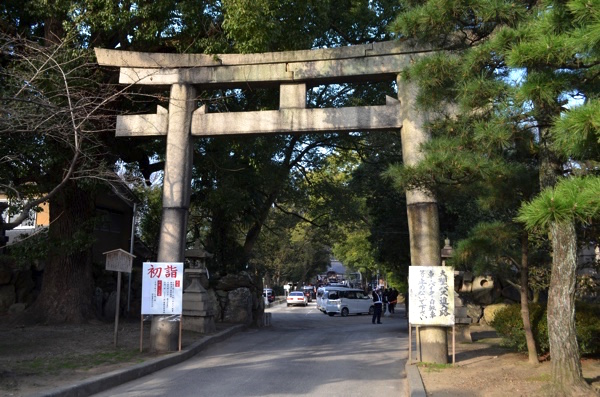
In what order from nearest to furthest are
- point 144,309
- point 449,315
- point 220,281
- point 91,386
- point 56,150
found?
point 91,386 → point 449,315 → point 144,309 → point 56,150 → point 220,281

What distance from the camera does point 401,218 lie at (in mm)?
22219

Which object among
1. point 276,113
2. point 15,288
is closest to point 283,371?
point 276,113

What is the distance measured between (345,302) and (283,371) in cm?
2760

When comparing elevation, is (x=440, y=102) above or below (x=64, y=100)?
below

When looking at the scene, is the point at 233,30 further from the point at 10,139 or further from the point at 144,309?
the point at 144,309

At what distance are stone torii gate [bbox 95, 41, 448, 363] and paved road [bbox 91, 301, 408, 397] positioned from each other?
132 cm

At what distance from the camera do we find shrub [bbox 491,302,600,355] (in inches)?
414

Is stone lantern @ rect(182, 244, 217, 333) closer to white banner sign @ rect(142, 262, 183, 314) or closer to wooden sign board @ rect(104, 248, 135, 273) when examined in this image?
wooden sign board @ rect(104, 248, 135, 273)

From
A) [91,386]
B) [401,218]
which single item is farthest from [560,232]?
[401,218]

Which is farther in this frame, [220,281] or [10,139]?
[220,281]

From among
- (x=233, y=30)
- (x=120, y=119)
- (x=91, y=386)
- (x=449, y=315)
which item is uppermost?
(x=233, y=30)

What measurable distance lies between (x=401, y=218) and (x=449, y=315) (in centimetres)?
1192

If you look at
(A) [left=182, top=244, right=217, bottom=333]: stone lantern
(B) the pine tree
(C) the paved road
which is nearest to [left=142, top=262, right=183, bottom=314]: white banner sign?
(C) the paved road

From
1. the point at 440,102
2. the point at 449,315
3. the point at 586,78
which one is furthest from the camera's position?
the point at 449,315
